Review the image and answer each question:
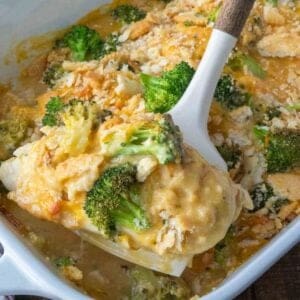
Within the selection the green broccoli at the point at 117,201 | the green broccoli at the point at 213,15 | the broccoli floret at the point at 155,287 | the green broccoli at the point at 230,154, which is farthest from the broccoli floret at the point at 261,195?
the green broccoli at the point at 213,15

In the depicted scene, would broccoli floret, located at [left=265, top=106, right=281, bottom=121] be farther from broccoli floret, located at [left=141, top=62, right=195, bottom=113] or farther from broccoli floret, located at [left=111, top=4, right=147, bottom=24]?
broccoli floret, located at [left=111, top=4, right=147, bottom=24]

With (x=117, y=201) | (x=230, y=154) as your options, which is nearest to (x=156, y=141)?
(x=117, y=201)

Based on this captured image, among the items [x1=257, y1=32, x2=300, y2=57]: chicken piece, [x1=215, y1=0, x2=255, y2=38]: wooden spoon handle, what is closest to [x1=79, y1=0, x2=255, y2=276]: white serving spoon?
[x1=215, y1=0, x2=255, y2=38]: wooden spoon handle

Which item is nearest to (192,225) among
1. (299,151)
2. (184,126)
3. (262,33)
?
(184,126)

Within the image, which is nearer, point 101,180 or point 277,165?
point 101,180

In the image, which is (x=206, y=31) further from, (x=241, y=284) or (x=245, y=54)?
(x=241, y=284)

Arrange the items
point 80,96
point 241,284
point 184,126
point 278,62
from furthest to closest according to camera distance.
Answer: point 278,62, point 80,96, point 184,126, point 241,284
